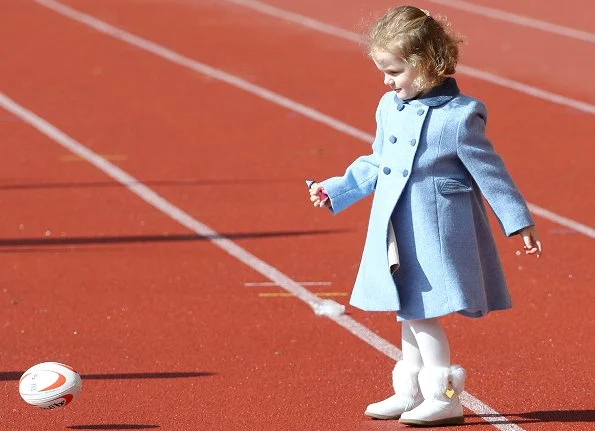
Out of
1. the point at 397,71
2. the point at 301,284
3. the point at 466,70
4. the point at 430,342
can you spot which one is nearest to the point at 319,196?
the point at 397,71

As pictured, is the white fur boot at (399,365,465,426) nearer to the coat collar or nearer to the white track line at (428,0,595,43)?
the coat collar

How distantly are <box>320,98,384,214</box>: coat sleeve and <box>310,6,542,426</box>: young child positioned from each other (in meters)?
0.06

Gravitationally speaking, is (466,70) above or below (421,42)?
above

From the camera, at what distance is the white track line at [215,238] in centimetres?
624

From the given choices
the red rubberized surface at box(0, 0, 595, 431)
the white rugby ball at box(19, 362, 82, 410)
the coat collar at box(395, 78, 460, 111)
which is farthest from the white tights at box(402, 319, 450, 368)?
the white rugby ball at box(19, 362, 82, 410)

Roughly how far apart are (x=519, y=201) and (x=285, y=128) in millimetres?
8552

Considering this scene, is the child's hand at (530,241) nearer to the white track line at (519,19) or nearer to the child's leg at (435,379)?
the child's leg at (435,379)

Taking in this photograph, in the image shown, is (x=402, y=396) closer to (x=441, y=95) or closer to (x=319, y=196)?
(x=319, y=196)

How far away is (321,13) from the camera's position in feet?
72.1

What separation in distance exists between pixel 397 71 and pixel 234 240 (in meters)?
4.13

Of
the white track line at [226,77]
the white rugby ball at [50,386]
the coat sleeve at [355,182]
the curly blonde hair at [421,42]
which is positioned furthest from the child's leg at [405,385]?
the white track line at [226,77]

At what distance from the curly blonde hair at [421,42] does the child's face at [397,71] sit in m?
0.02

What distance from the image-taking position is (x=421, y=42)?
5.63m

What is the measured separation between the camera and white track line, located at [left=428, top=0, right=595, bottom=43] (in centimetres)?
1952
